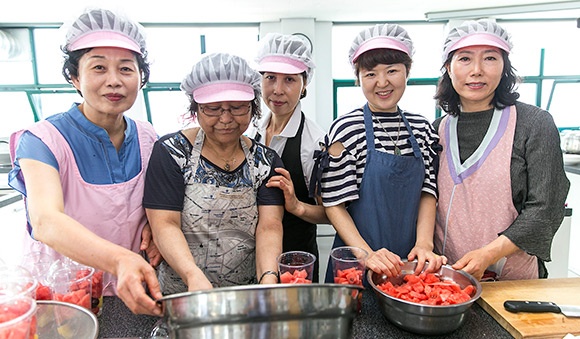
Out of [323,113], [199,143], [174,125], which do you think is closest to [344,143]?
[199,143]

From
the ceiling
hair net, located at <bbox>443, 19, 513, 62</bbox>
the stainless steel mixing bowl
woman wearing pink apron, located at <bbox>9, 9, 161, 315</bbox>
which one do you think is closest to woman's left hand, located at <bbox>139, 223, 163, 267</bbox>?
woman wearing pink apron, located at <bbox>9, 9, 161, 315</bbox>

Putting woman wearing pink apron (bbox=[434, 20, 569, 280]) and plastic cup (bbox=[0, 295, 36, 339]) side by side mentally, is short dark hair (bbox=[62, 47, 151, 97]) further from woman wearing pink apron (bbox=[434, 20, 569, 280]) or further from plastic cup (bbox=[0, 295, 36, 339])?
woman wearing pink apron (bbox=[434, 20, 569, 280])

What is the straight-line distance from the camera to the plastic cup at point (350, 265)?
3.57 feet

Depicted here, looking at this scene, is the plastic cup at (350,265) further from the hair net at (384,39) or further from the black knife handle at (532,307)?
the hair net at (384,39)

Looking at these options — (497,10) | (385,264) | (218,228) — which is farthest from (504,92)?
(497,10)

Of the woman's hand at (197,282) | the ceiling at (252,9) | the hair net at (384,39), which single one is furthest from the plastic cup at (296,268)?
the ceiling at (252,9)

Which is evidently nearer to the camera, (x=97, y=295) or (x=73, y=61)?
(x=97, y=295)

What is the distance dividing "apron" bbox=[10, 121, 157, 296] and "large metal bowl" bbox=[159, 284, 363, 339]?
793 millimetres

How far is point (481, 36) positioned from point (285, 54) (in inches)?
31.6

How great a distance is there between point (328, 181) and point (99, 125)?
846 mm

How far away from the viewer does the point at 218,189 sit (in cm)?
132

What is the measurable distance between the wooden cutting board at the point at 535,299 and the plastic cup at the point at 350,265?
1.22 ft

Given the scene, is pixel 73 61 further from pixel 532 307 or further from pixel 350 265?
pixel 532 307

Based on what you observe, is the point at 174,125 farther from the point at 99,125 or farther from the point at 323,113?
the point at 99,125
